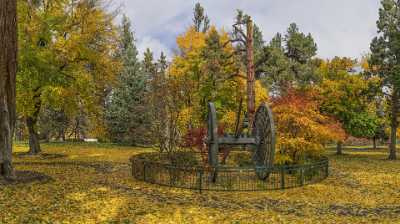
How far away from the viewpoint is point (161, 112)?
26.1 metres

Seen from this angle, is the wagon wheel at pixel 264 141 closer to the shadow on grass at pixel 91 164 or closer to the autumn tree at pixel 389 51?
the shadow on grass at pixel 91 164

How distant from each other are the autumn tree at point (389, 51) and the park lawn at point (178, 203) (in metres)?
15.9

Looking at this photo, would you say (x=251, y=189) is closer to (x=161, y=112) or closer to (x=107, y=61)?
(x=161, y=112)

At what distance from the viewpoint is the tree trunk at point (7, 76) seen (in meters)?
14.1

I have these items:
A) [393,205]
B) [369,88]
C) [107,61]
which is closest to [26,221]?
[393,205]

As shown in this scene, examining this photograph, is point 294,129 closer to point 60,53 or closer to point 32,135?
point 60,53

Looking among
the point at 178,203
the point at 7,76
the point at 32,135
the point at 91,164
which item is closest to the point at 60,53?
the point at 32,135

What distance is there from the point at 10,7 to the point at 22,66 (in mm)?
7681

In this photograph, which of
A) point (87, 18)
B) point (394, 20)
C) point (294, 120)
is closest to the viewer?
point (294, 120)

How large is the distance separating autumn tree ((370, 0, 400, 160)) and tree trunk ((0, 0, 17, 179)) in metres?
27.6

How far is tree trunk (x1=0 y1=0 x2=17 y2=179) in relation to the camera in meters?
14.1

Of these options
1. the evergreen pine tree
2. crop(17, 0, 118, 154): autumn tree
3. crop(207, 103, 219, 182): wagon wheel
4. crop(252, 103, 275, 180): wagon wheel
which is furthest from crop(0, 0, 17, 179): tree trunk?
the evergreen pine tree

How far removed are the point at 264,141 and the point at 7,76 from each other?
1064 centimetres

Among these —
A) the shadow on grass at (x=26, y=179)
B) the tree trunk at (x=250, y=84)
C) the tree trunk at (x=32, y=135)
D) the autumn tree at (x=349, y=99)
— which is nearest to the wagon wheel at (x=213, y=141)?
the tree trunk at (x=250, y=84)
